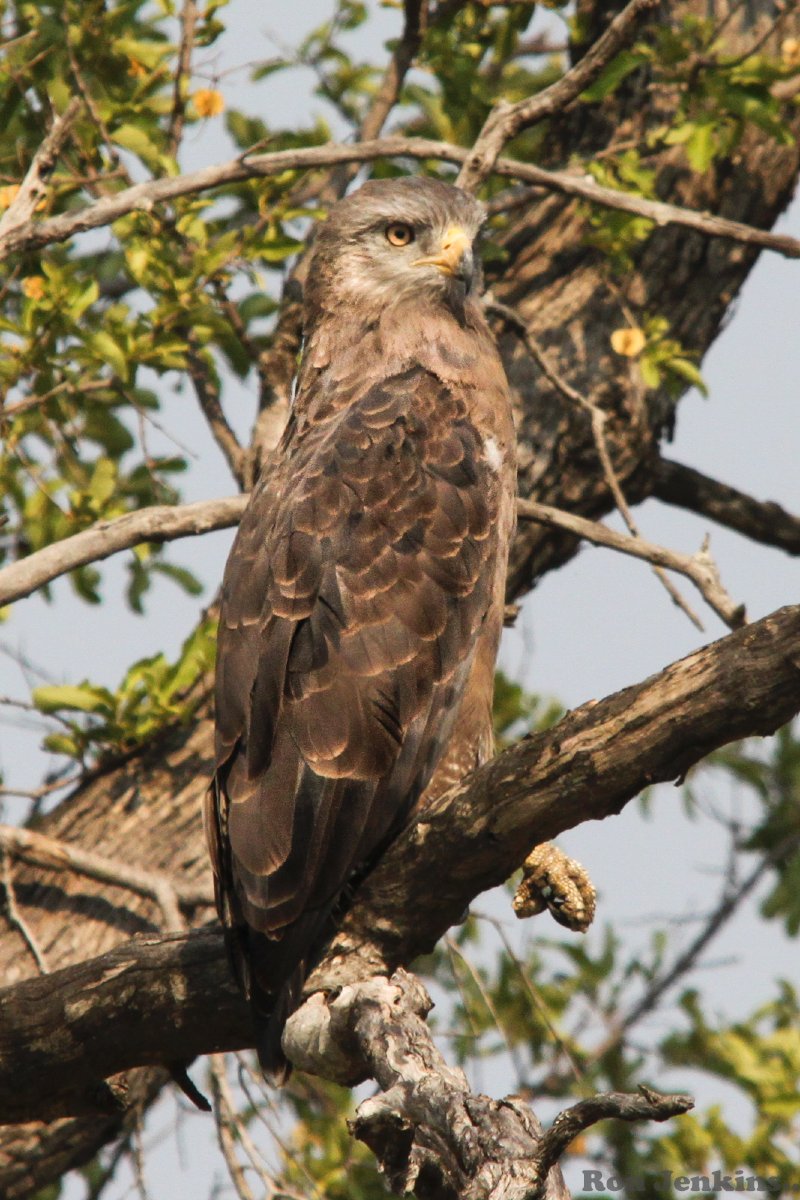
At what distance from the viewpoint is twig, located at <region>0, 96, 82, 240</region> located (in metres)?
4.20

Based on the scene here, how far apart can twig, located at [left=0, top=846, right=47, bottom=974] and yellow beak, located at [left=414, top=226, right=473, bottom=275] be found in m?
2.38

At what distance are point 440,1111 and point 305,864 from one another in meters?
0.96

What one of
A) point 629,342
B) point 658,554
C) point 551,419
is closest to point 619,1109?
point 658,554

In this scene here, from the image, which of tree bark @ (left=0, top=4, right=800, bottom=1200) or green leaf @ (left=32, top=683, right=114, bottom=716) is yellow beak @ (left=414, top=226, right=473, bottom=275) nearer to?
tree bark @ (left=0, top=4, right=800, bottom=1200)

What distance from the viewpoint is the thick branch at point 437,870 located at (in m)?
2.99

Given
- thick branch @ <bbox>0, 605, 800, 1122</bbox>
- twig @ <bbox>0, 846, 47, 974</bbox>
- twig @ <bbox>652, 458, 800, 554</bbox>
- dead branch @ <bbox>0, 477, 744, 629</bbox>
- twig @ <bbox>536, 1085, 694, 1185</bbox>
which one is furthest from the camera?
twig @ <bbox>652, 458, 800, 554</bbox>

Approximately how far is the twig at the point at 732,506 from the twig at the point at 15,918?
10.1ft

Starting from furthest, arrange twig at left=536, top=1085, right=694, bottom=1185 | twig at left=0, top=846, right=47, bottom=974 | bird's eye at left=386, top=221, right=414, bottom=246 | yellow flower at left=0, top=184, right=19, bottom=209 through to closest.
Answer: bird's eye at left=386, top=221, right=414, bottom=246 < twig at left=0, top=846, right=47, bottom=974 < yellow flower at left=0, top=184, right=19, bottom=209 < twig at left=536, top=1085, right=694, bottom=1185

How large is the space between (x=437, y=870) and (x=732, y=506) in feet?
11.2

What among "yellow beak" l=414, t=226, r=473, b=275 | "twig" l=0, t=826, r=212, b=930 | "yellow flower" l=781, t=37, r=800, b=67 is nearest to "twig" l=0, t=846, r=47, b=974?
"twig" l=0, t=826, r=212, b=930

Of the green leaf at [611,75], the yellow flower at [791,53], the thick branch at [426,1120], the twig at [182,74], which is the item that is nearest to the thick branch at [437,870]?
the thick branch at [426,1120]

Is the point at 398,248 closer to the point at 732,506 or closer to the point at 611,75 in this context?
the point at 611,75

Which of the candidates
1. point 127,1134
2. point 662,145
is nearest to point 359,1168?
point 127,1134

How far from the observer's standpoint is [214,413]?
5.90 meters
